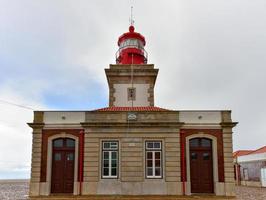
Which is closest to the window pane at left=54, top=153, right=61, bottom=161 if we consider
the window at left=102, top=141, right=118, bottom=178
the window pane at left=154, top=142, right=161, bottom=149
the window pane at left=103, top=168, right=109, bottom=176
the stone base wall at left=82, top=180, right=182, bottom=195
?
the stone base wall at left=82, top=180, right=182, bottom=195

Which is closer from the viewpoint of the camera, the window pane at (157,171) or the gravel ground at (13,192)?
the gravel ground at (13,192)

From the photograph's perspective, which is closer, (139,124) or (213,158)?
(213,158)

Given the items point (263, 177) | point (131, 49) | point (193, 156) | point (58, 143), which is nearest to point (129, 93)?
point (131, 49)

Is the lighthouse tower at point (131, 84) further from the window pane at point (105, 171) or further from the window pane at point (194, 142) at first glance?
the window pane at point (105, 171)

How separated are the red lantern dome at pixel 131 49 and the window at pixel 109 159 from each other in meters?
7.47

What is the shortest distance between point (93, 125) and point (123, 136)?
1.58 m

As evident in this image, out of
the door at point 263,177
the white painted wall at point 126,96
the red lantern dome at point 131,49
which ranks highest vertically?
the red lantern dome at point 131,49

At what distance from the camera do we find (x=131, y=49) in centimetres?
2167

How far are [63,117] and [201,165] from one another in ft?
23.8

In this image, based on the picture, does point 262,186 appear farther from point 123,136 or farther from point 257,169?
point 123,136

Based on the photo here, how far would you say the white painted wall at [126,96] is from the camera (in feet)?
63.9

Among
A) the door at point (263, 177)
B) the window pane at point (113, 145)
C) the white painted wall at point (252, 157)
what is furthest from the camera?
the white painted wall at point (252, 157)

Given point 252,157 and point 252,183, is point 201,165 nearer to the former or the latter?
point 252,183

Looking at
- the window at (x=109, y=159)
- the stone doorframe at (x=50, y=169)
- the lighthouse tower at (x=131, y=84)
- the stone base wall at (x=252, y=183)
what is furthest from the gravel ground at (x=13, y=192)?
the stone base wall at (x=252, y=183)
